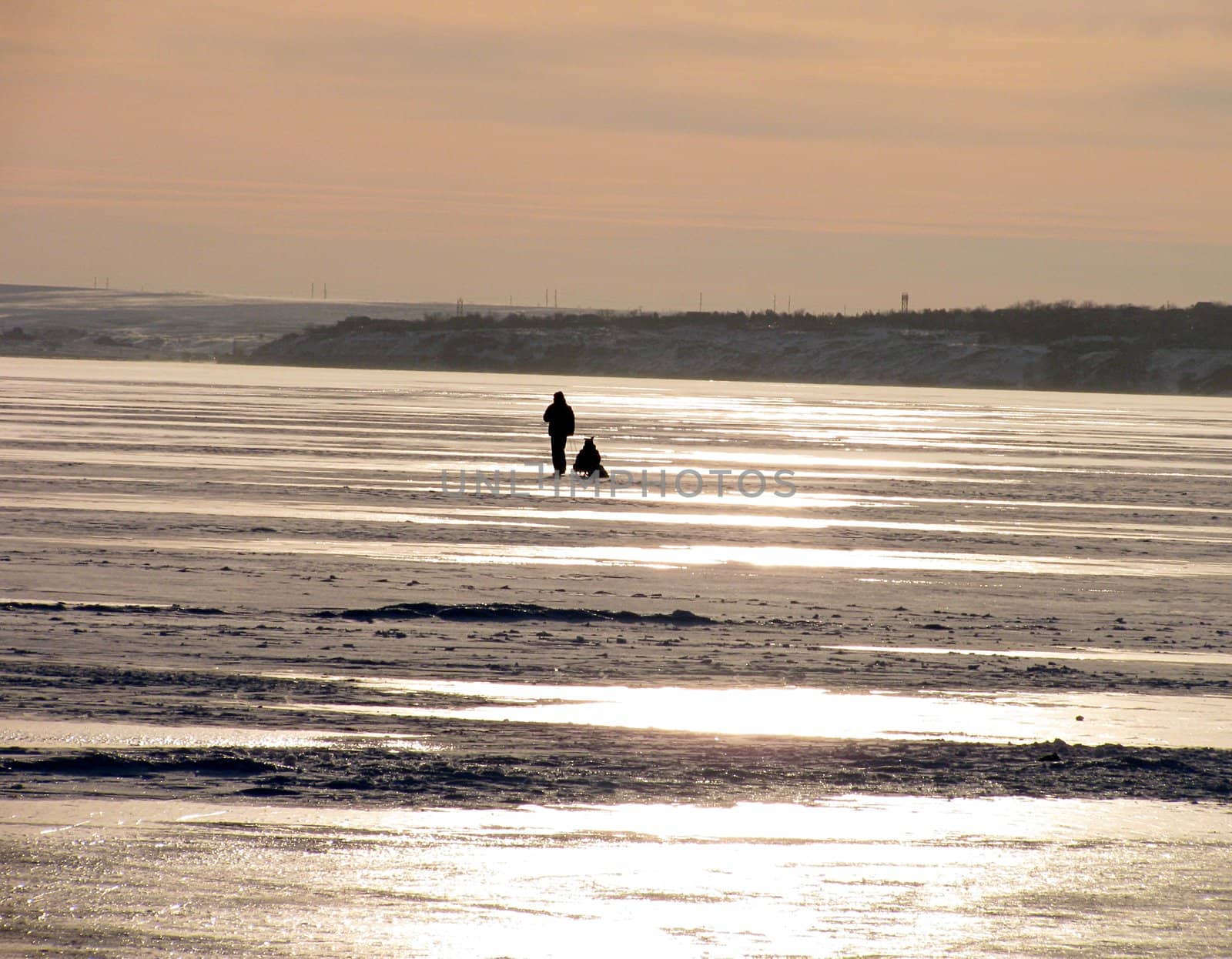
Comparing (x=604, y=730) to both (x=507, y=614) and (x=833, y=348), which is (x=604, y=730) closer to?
(x=507, y=614)

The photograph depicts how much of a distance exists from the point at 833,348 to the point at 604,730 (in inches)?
5779

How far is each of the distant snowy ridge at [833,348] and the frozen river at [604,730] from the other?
11285 centimetres

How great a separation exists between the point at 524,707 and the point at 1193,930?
4177mm

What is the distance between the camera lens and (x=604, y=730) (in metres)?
8.73

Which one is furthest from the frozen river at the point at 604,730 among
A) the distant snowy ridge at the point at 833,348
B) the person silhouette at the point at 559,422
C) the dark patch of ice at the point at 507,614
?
the distant snowy ridge at the point at 833,348

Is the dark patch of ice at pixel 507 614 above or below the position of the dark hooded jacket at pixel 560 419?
below

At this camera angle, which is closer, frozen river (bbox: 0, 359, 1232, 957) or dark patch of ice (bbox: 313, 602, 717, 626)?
frozen river (bbox: 0, 359, 1232, 957)

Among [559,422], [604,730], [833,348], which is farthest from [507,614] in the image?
[833,348]

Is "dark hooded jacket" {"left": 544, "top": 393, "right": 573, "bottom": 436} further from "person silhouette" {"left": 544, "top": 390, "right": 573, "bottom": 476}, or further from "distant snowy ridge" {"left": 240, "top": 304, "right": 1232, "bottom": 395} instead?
"distant snowy ridge" {"left": 240, "top": 304, "right": 1232, "bottom": 395}

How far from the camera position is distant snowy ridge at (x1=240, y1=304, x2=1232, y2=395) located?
13562 cm

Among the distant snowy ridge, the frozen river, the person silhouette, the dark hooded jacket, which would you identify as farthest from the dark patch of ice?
the distant snowy ridge

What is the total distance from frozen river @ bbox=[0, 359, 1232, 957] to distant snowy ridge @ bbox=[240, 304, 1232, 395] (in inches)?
4443

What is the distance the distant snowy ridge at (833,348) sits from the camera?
136 meters

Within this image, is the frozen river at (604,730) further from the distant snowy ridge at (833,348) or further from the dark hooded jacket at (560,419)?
the distant snowy ridge at (833,348)
